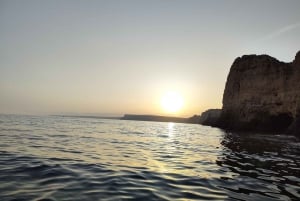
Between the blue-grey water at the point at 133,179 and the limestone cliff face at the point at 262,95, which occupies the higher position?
the limestone cliff face at the point at 262,95

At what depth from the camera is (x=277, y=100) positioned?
52.5 m

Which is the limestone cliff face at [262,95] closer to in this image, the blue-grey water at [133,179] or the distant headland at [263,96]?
the distant headland at [263,96]

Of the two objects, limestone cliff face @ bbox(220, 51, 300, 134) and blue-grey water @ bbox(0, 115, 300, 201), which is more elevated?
limestone cliff face @ bbox(220, 51, 300, 134)

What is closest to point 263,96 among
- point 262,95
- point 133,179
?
point 262,95

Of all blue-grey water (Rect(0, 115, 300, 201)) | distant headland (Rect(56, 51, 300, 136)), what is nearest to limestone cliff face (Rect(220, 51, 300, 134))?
distant headland (Rect(56, 51, 300, 136))

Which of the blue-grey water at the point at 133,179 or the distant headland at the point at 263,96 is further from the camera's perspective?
the distant headland at the point at 263,96

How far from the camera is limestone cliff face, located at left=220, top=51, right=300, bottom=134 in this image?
1978 inches

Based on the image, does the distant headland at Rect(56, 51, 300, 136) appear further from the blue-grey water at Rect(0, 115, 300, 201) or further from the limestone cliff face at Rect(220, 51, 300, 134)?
the blue-grey water at Rect(0, 115, 300, 201)

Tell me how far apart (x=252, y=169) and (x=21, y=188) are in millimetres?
9400

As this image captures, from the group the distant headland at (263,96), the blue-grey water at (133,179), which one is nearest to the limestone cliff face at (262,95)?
the distant headland at (263,96)

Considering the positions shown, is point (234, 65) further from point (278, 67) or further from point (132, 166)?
point (132, 166)

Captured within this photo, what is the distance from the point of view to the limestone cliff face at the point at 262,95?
50.2 m

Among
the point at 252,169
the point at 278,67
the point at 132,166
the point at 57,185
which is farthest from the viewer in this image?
the point at 278,67

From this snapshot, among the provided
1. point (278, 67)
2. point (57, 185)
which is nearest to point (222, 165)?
point (57, 185)
